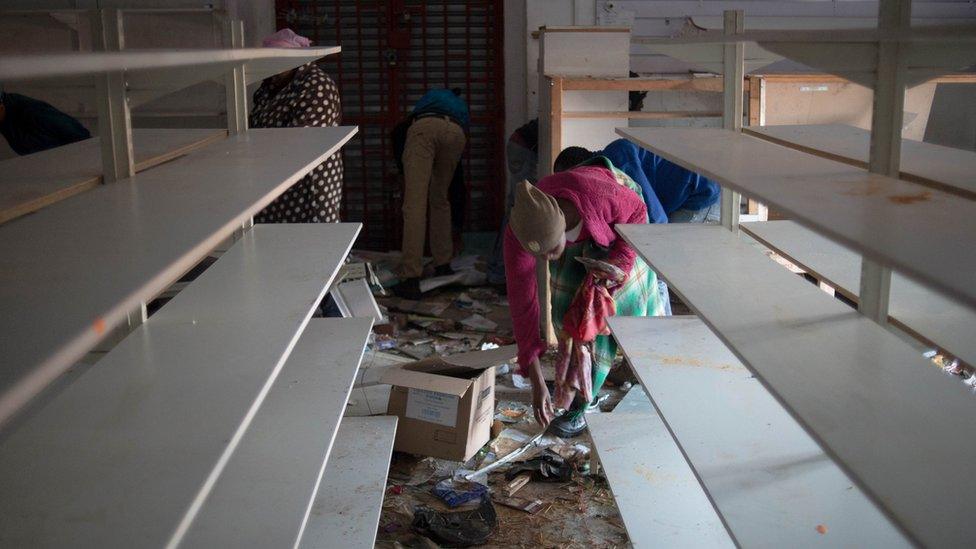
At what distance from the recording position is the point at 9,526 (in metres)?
1.36

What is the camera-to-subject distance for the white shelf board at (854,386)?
1.38m

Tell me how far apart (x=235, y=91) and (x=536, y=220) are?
1028 mm

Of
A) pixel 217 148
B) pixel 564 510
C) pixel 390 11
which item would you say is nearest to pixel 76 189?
pixel 217 148

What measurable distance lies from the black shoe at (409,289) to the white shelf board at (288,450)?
3.54 meters

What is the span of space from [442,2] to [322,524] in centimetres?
530

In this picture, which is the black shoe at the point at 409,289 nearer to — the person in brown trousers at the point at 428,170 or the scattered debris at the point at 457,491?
the person in brown trousers at the point at 428,170

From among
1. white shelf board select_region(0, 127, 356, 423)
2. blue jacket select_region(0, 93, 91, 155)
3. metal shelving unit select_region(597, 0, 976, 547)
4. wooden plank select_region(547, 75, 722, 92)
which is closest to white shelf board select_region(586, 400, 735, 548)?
metal shelving unit select_region(597, 0, 976, 547)

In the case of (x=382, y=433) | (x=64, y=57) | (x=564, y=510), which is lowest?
(x=564, y=510)

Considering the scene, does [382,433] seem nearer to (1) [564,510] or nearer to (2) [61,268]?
(1) [564,510]

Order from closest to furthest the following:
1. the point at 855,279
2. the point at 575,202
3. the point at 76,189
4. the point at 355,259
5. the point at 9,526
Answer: the point at 9,526 → the point at 76,189 → the point at 855,279 → the point at 575,202 → the point at 355,259

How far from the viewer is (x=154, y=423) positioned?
1.62m

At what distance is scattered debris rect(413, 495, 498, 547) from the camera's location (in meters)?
3.31

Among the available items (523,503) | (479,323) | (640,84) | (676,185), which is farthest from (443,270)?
(523,503)

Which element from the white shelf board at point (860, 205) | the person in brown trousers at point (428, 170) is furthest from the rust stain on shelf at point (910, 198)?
the person in brown trousers at point (428, 170)
